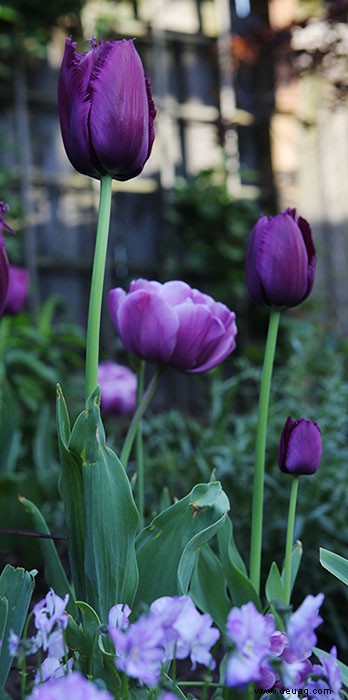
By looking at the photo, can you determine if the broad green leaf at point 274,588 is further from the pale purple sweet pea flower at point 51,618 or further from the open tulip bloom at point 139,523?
the pale purple sweet pea flower at point 51,618

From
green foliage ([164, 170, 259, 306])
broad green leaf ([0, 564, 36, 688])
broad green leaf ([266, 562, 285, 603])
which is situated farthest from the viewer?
green foliage ([164, 170, 259, 306])

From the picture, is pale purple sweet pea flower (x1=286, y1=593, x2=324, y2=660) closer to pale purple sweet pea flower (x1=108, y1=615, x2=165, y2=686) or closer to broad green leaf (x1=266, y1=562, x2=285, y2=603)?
pale purple sweet pea flower (x1=108, y1=615, x2=165, y2=686)

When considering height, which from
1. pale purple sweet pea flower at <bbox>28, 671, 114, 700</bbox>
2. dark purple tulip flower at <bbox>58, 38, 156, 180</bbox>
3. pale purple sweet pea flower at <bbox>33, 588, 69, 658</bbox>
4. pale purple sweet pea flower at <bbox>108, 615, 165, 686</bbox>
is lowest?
pale purple sweet pea flower at <bbox>33, 588, 69, 658</bbox>

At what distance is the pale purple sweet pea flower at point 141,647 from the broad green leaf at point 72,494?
0.68 ft

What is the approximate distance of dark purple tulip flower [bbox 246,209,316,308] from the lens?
717mm

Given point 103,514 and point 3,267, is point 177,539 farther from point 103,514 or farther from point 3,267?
point 3,267

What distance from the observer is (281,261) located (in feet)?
2.35

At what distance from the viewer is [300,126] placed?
4.50 metres

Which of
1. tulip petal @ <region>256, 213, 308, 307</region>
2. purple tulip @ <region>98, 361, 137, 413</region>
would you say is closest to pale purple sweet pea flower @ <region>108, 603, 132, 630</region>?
tulip petal @ <region>256, 213, 308, 307</region>

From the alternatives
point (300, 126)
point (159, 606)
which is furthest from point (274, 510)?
point (300, 126)

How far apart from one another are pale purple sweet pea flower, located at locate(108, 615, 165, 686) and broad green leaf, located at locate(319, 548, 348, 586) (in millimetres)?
256

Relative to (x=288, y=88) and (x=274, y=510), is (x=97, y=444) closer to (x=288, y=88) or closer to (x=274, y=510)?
(x=274, y=510)

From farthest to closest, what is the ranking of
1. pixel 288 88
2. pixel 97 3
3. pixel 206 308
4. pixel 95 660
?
pixel 288 88
pixel 97 3
pixel 206 308
pixel 95 660

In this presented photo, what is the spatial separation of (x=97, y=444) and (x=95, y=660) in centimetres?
15
